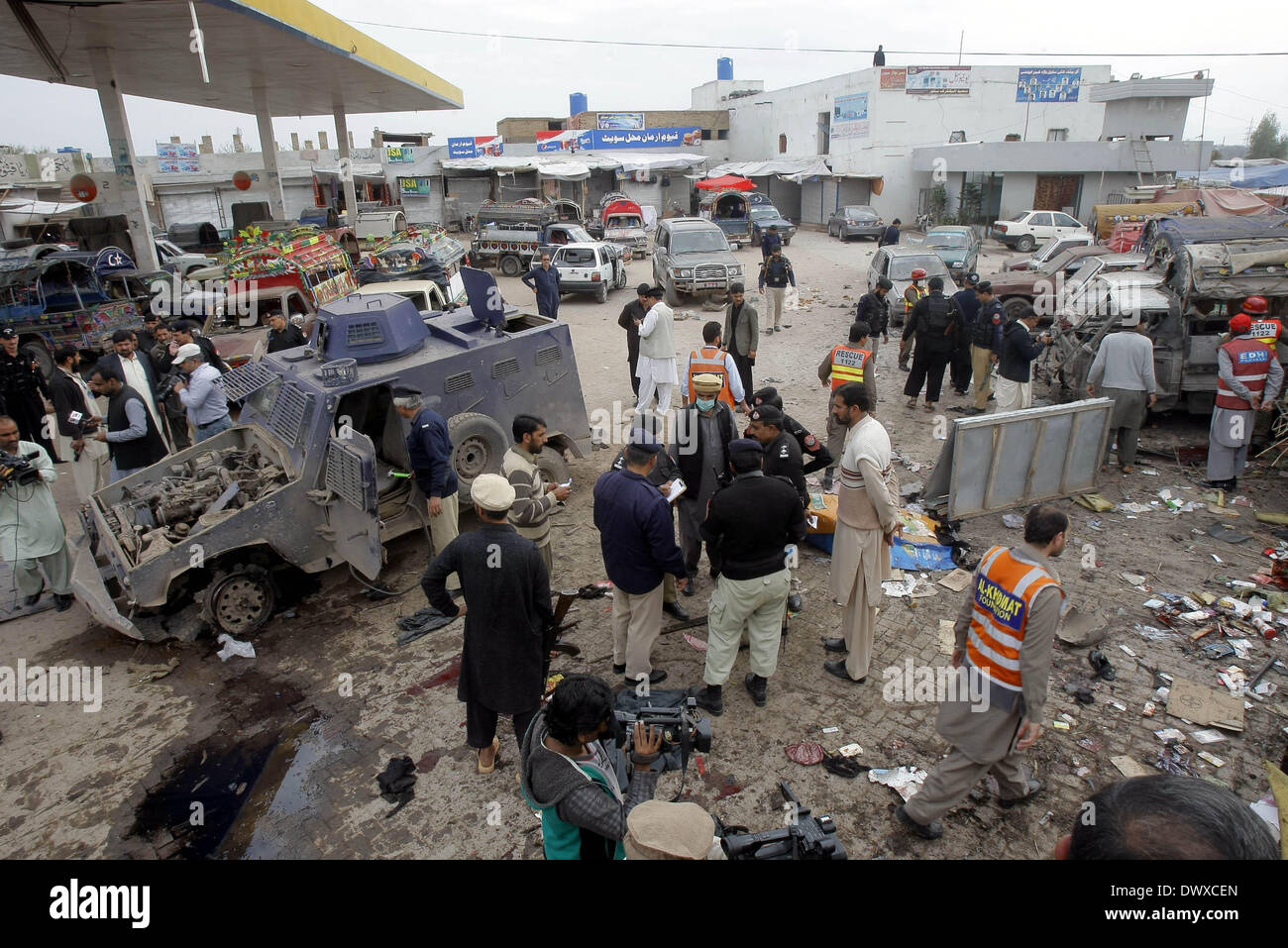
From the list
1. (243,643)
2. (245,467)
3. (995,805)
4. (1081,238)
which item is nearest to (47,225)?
(245,467)

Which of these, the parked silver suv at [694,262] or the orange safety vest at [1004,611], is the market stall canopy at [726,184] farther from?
the orange safety vest at [1004,611]

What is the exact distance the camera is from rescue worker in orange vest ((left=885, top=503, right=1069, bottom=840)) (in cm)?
321

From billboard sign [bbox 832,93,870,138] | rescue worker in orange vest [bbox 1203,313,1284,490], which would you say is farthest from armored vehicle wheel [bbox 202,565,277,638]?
billboard sign [bbox 832,93,870,138]

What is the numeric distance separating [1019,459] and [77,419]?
Result: 9.26 m

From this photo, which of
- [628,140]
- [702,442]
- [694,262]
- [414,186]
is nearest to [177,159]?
[414,186]

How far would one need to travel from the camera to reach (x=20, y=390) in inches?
331

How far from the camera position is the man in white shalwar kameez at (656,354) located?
848 centimetres

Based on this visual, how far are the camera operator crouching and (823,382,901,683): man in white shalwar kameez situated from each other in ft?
20.1

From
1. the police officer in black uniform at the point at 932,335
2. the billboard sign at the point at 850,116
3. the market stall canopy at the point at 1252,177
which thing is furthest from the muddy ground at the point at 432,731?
the billboard sign at the point at 850,116

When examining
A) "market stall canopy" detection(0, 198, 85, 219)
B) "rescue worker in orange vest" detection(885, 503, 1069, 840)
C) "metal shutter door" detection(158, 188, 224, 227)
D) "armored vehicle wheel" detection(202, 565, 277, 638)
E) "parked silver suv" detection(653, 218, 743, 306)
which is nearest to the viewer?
"rescue worker in orange vest" detection(885, 503, 1069, 840)

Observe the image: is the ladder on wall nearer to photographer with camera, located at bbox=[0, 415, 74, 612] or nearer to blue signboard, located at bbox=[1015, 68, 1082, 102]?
blue signboard, located at bbox=[1015, 68, 1082, 102]

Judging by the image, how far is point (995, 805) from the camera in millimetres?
3877

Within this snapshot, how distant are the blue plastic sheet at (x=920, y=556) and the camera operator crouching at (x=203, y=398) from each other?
667 cm
